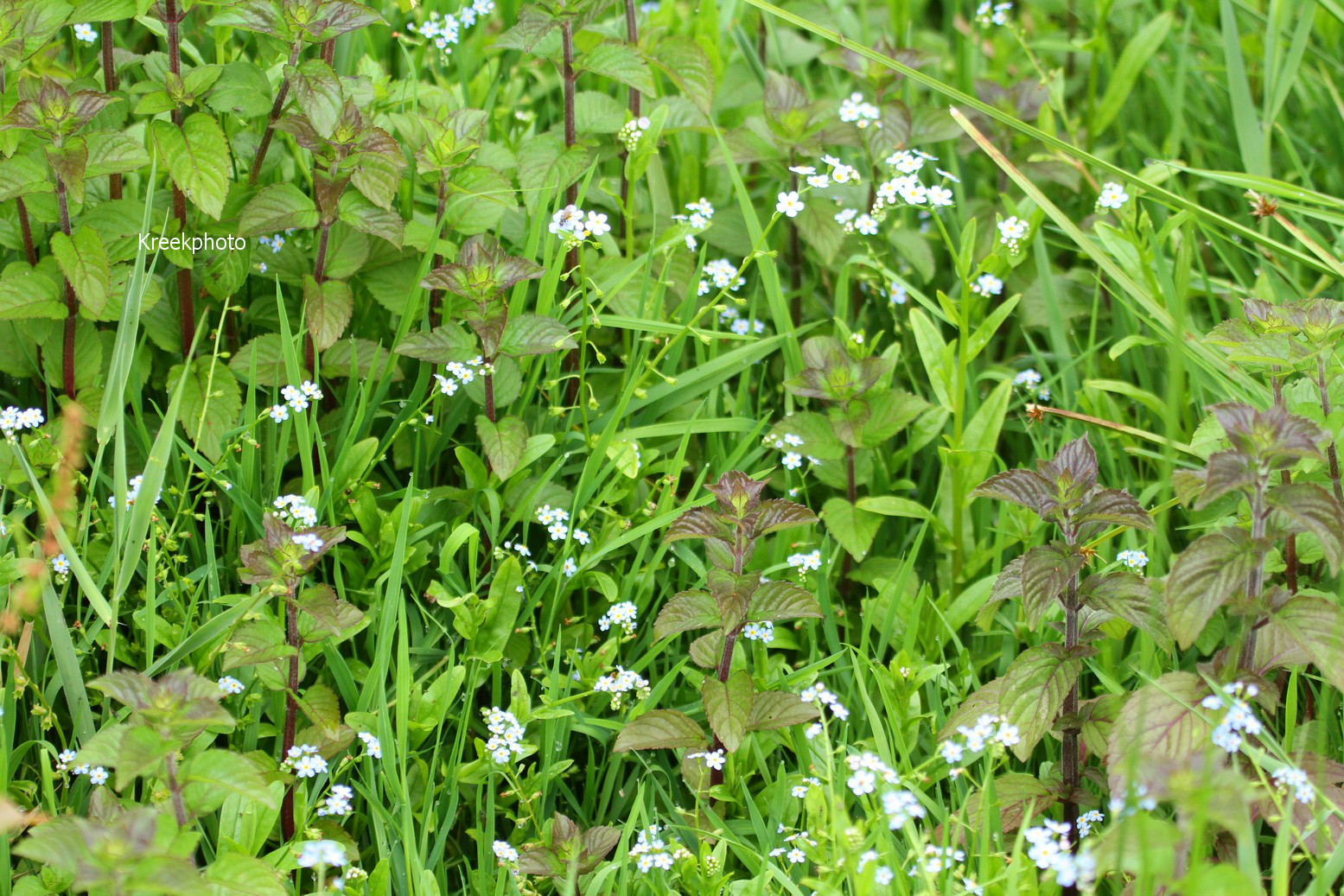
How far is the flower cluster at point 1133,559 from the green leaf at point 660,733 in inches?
33.6

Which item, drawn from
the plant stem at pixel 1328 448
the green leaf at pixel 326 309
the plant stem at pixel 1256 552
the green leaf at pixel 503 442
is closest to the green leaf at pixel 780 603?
the green leaf at pixel 503 442

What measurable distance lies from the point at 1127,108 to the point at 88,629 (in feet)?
10.3

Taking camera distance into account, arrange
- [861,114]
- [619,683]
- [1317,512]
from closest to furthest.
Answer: [1317,512] < [619,683] < [861,114]

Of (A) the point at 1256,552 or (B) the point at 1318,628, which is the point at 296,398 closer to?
(A) the point at 1256,552

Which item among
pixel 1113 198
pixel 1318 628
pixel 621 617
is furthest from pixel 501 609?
pixel 1113 198

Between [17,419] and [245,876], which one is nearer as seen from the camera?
[245,876]

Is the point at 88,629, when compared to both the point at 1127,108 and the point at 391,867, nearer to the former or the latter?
the point at 391,867

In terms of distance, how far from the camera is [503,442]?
7.80 ft

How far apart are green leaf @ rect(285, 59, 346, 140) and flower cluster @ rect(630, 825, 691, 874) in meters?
1.39

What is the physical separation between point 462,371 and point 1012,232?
1.20m

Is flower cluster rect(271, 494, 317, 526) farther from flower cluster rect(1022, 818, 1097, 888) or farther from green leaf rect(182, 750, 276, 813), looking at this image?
flower cluster rect(1022, 818, 1097, 888)

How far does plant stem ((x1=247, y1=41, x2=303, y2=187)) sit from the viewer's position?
90.7 inches

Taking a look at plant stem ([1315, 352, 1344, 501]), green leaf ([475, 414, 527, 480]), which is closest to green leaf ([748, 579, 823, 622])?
green leaf ([475, 414, 527, 480])

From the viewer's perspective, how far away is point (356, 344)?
2.53m
